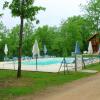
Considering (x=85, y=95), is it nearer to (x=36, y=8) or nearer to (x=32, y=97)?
(x=32, y=97)

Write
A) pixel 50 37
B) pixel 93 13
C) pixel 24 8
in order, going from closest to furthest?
pixel 24 8, pixel 93 13, pixel 50 37

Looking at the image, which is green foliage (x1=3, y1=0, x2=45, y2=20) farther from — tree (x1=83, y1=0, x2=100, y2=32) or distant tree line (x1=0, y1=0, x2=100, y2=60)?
distant tree line (x1=0, y1=0, x2=100, y2=60)

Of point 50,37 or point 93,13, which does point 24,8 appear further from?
point 50,37

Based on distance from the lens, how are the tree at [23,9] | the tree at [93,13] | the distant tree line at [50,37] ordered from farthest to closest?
the distant tree line at [50,37] < the tree at [93,13] < the tree at [23,9]

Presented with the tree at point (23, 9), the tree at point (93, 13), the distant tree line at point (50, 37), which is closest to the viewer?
the tree at point (23, 9)

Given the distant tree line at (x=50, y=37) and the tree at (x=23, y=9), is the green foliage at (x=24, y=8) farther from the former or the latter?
the distant tree line at (x=50, y=37)

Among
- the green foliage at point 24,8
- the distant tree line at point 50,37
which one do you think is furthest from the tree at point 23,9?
the distant tree line at point 50,37

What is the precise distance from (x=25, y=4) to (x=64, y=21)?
Result: 6765 cm

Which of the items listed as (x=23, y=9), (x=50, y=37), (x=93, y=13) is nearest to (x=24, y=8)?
(x=23, y=9)

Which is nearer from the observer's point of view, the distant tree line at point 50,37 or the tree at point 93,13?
the tree at point 93,13

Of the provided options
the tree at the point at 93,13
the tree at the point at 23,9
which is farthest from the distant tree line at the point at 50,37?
the tree at the point at 23,9

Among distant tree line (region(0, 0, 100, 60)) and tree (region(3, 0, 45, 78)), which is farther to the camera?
distant tree line (region(0, 0, 100, 60))

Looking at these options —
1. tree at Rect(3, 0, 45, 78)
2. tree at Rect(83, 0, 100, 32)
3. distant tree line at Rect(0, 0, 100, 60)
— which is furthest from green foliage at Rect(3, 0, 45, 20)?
distant tree line at Rect(0, 0, 100, 60)

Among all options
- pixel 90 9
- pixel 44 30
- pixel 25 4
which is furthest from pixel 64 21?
pixel 25 4
